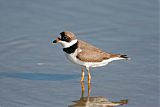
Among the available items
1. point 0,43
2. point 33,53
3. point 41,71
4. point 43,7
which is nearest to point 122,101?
point 41,71

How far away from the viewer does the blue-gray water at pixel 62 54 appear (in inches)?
368

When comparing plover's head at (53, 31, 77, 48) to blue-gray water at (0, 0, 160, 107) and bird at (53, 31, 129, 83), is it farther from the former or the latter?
blue-gray water at (0, 0, 160, 107)

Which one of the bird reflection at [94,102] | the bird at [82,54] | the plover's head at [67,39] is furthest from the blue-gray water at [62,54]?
the plover's head at [67,39]

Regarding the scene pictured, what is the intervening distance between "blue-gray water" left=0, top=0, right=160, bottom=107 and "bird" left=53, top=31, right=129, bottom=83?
1.10 feet

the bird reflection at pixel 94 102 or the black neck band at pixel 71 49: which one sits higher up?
the black neck band at pixel 71 49

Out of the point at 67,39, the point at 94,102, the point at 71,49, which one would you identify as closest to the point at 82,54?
the point at 71,49

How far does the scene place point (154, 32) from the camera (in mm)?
11898

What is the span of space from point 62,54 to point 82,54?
1.22 meters

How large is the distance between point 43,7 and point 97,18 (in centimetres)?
142

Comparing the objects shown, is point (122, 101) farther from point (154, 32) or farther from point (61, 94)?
point (154, 32)

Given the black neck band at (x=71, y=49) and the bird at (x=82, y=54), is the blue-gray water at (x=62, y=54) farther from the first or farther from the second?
the black neck band at (x=71, y=49)

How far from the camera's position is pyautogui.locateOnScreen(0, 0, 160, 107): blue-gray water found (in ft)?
30.7

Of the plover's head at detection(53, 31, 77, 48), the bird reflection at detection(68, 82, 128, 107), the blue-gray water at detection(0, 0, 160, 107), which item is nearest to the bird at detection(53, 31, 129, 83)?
the plover's head at detection(53, 31, 77, 48)

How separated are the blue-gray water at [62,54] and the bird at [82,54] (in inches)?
13.2
